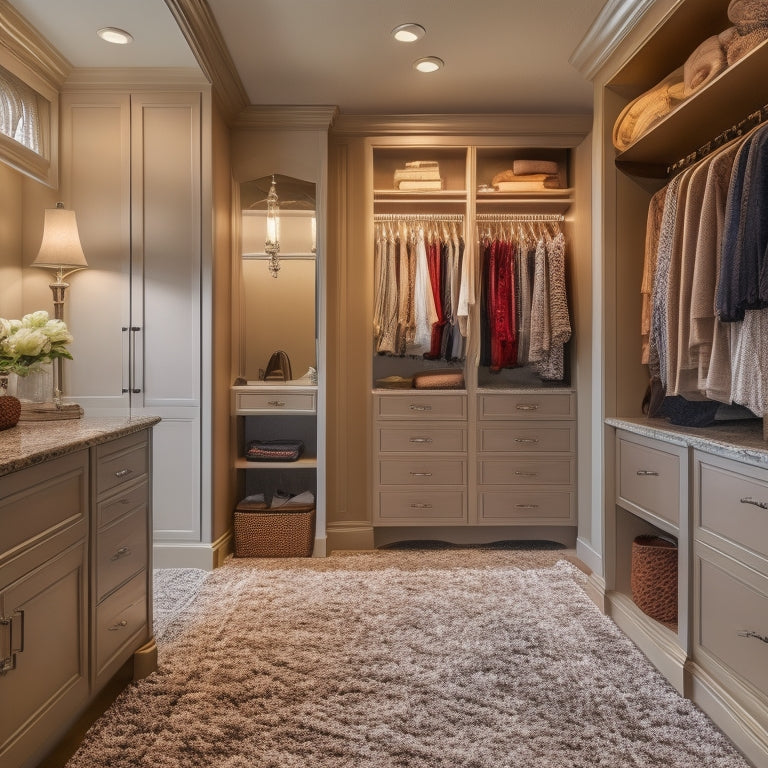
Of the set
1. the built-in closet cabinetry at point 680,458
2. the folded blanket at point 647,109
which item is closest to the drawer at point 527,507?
the built-in closet cabinetry at point 680,458

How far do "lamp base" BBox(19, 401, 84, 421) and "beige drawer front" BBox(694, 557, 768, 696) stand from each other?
208cm

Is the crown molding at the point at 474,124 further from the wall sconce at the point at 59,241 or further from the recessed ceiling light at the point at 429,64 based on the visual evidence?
the wall sconce at the point at 59,241

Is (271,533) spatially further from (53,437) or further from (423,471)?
(53,437)

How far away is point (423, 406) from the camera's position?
3.50 meters

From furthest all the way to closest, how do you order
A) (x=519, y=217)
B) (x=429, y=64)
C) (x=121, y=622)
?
(x=519, y=217)
(x=429, y=64)
(x=121, y=622)

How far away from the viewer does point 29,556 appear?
1.32m

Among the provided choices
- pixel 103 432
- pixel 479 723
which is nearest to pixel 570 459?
pixel 479 723

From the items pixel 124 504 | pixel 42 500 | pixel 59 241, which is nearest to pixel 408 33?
pixel 59 241

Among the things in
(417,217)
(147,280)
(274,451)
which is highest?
(417,217)

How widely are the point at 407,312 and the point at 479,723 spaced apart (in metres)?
2.28

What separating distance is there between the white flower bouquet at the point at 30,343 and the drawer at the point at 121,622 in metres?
0.73

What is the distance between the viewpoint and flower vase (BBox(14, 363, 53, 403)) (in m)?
1.85

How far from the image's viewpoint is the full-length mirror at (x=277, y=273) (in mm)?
3459

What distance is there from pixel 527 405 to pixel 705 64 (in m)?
1.96
